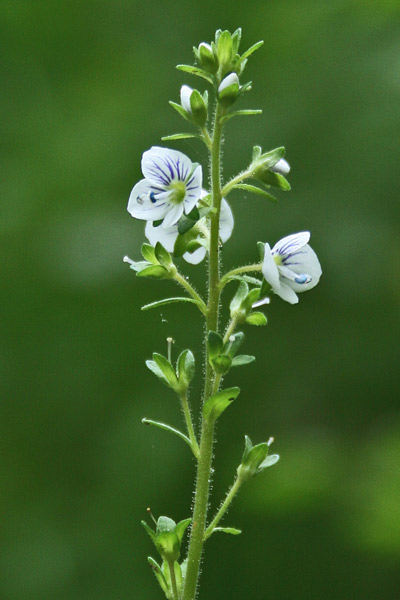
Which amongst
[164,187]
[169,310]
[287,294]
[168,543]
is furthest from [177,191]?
[169,310]

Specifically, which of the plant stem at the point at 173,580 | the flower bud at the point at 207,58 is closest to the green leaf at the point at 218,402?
the plant stem at the point at 173,580

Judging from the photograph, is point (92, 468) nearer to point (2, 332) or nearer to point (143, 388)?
point (143, 388)

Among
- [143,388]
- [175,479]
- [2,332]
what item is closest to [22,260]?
[2,332]

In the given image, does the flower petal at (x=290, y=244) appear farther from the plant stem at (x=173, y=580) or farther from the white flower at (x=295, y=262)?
the plant stem at (x=173, y=580)

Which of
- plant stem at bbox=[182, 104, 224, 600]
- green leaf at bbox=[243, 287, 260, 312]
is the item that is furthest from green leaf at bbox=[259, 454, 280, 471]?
green leaf at bbox=[243, 287, 260, 312]

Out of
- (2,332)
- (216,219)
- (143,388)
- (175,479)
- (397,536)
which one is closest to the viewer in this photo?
(216,219)

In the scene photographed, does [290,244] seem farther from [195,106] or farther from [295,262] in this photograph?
[195,106]
